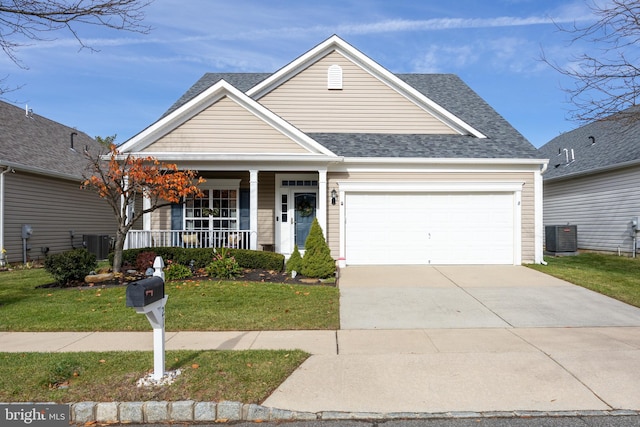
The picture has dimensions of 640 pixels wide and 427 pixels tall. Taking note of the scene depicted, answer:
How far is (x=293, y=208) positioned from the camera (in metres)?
14.4

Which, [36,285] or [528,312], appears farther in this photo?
[36,285]

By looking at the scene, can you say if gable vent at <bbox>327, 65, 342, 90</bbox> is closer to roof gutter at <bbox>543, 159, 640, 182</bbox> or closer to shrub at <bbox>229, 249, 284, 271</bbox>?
shrub at <bbox>229, 249, 284, 271</bbox>

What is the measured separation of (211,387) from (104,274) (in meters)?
7.44

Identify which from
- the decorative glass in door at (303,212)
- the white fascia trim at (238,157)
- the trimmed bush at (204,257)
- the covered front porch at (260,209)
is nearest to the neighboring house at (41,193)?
the white fascia trim at (238,157)

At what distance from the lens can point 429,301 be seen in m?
8.79

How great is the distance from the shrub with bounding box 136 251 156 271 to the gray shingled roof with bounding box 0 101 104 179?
6.20 metres

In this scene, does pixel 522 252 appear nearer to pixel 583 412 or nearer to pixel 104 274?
pixel 583 412

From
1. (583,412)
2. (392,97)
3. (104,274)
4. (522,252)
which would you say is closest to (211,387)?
(583,412)

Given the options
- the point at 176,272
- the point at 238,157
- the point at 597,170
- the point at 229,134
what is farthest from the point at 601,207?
the point at 176,272

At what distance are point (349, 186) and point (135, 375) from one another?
9623 mm

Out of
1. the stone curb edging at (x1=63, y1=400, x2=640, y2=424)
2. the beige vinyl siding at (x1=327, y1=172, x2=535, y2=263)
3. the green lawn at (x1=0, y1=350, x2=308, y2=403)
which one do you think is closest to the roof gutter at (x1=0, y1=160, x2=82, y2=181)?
the beige vinyl siding at (x1=327, y1=172, x2=535, y2=263)

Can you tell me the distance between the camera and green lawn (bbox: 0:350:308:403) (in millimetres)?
4277

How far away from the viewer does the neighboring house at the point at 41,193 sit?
14617 mm

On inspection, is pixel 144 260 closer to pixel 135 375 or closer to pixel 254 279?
pixel 254 279
